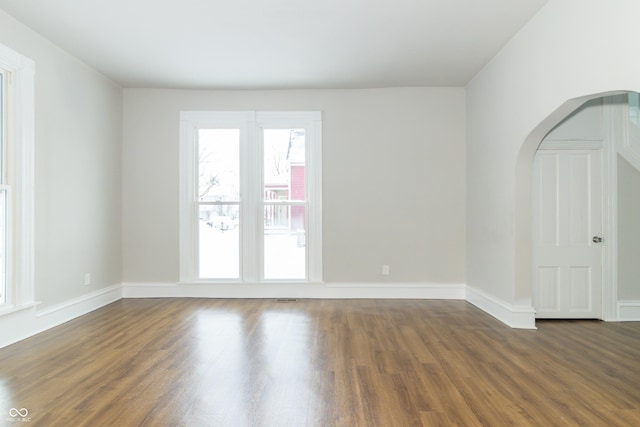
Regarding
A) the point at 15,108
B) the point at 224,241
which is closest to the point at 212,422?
the point at 15,108

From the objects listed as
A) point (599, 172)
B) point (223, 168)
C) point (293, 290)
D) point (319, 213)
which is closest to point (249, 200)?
point (223, 168)

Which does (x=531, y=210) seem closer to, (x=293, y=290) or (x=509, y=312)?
(x=509, y=312)

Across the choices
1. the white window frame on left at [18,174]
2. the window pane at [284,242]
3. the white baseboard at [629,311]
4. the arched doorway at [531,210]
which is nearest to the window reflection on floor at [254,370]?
the window pane at [284,242]

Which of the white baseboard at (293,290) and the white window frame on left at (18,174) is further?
the white baseboard at (293,290)

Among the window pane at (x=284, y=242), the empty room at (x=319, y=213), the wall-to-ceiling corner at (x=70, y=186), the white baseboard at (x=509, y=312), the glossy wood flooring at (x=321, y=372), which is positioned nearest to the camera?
the glossy wood flooring at (x=321, y=372)

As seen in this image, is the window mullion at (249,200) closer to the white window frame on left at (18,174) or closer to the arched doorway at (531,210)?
the white window frame on left at (18,174)

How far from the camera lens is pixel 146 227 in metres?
6.07

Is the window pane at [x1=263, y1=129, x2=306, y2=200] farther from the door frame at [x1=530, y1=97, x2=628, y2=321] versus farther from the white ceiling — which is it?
the door frame at [x1=530, y1=97, x2=628, y2=321]

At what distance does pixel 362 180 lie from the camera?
6.07 m

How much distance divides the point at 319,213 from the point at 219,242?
150 cm

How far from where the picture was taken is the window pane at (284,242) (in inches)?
240

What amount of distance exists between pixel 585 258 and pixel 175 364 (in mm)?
4365

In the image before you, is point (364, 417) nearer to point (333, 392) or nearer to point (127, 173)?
point (333, 392)

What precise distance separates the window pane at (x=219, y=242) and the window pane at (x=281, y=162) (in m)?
0.61
